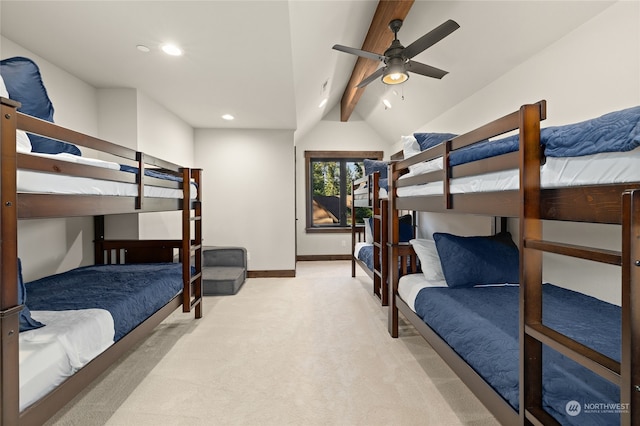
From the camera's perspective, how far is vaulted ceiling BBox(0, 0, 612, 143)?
188 centimetres

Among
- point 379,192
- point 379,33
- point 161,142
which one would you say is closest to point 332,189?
point 379,192

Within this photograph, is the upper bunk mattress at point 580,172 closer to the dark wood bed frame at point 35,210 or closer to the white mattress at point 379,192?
the dark wood bed frame at point 35,210

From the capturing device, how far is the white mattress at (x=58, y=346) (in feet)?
3.66

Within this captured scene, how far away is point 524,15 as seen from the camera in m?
2.23

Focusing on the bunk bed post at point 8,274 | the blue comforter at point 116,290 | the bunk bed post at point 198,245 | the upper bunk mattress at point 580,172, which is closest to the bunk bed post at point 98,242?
the blue comforter at point 116,290

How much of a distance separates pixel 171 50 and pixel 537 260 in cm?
259

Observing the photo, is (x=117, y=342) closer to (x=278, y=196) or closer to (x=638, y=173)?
(x=638, y=173)

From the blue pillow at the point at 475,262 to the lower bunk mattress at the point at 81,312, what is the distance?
6.71 ft

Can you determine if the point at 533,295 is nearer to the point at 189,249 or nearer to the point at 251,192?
the point at 189,249

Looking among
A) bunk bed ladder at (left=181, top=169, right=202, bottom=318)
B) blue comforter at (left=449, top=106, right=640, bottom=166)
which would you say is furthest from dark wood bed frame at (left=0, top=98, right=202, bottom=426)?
blue comforter at (left=449, top=106, right=640, bottom=166)

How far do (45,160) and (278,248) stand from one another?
12.0 ft

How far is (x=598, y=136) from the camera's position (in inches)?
33.7

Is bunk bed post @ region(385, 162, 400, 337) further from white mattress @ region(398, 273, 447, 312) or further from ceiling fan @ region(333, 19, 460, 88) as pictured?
ceiling fan @ region(333, 19, 460, 88)

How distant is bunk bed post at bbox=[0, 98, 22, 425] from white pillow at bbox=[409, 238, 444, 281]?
2.26 meters
